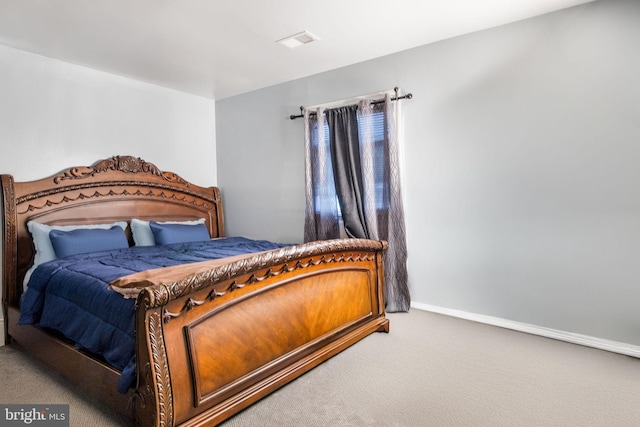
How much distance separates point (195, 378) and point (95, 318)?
756mm

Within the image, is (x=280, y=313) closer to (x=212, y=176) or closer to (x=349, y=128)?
(x=349, y=128)

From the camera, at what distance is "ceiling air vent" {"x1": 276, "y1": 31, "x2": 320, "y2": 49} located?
9.89 feet

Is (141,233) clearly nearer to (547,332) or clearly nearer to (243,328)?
(243,328)

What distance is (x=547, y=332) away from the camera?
9.31 ft

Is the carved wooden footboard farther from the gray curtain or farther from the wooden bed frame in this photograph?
the gray curtain

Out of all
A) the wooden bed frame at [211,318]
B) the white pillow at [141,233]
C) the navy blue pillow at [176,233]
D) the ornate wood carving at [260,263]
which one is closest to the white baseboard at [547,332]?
the wooden bed frame at [211,318]

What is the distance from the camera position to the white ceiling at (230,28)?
8.43 feet

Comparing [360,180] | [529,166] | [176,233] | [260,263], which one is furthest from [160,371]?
[529,166]

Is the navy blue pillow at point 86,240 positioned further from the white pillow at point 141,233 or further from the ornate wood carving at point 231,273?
the ornate wood carving at point 231,273

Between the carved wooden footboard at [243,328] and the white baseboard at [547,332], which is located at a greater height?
the carved wooden footboard at [243,328]

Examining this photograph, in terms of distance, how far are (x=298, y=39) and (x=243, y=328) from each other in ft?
7.67

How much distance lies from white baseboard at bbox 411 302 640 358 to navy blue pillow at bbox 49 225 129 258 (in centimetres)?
280

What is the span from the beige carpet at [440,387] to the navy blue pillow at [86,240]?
0.82m

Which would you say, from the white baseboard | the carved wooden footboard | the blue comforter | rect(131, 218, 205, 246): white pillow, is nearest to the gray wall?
the white baseboard
